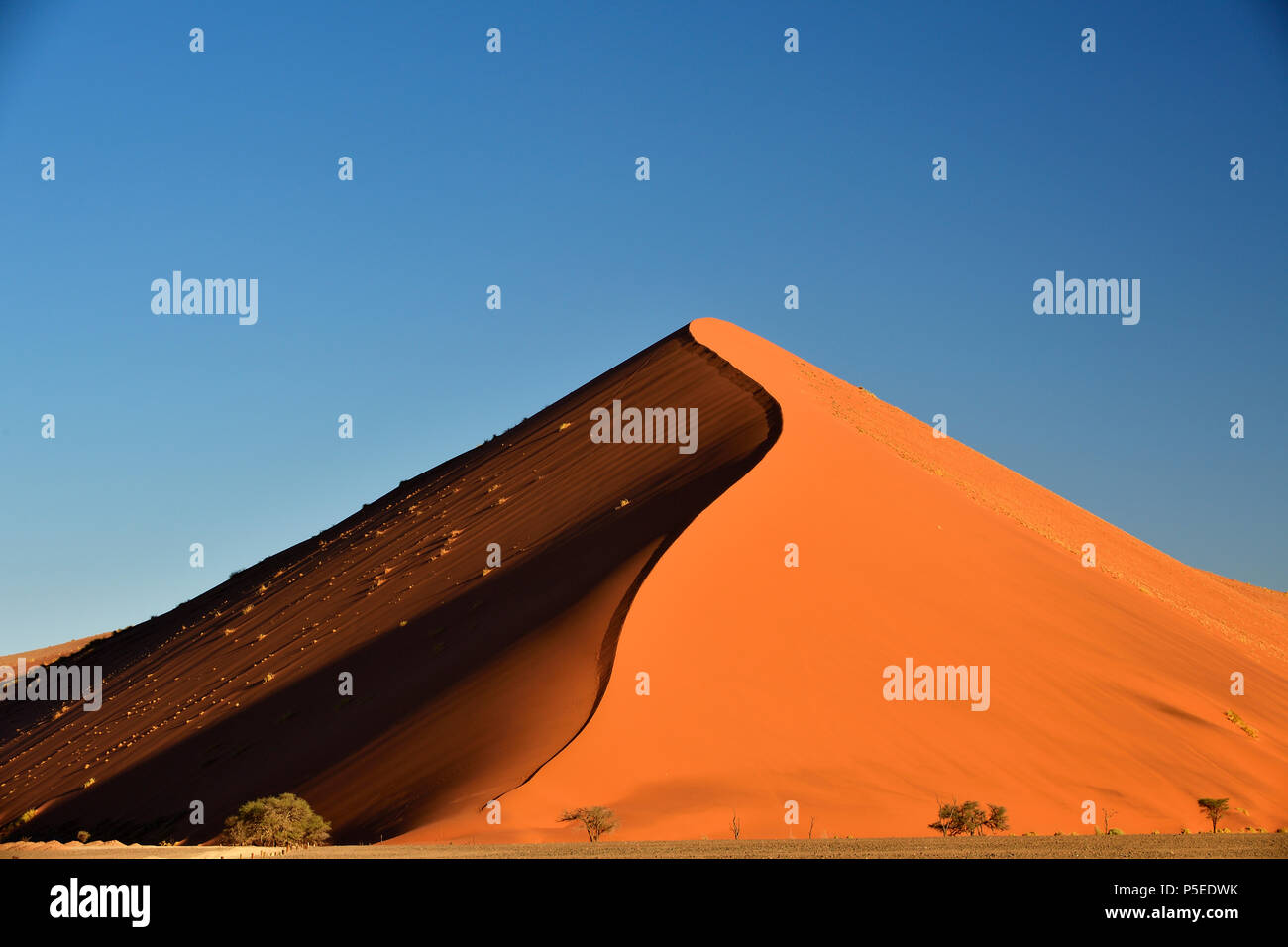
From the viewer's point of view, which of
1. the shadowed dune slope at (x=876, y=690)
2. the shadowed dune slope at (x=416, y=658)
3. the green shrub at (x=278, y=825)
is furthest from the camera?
the shadowed dune slope at (x=416, y=658)

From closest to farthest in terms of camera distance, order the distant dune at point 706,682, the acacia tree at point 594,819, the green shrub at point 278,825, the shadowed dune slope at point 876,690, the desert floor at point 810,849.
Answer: the desert floor at point 810,849
the acacia tree at point 594,819
the green shrub at point 278,825
the shadowed dune slope at point 876,690
the distant dune at point 706,682

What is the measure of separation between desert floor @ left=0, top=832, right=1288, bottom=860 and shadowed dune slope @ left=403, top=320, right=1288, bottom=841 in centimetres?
87

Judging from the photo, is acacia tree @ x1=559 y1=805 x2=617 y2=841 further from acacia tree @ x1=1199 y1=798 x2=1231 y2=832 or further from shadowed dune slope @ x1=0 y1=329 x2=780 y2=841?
acacia tree @ x1=1199 y1=798 x2=1231 y2=832

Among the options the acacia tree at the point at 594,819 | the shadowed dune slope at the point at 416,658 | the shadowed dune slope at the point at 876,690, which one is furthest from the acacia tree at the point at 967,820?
the shadowed dune slope at the point at 416,658

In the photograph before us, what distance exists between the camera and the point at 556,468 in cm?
2755

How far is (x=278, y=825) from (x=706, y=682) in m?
5.06

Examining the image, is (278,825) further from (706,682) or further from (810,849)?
(810,849)

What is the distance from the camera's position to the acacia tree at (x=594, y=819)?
37.6 feet

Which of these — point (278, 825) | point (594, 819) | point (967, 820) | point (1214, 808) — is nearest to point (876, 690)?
point (967, 820)

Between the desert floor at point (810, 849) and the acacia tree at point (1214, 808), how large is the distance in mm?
1847

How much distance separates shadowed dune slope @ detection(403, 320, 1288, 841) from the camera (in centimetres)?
1271

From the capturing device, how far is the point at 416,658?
1864 cm

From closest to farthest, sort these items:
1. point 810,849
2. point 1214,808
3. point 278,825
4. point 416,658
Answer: point 810,849 < point 278,825 < point 1214,808 < point 416,658

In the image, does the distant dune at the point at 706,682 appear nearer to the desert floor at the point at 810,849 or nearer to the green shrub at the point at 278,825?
the green shrub at the point at 278,825
